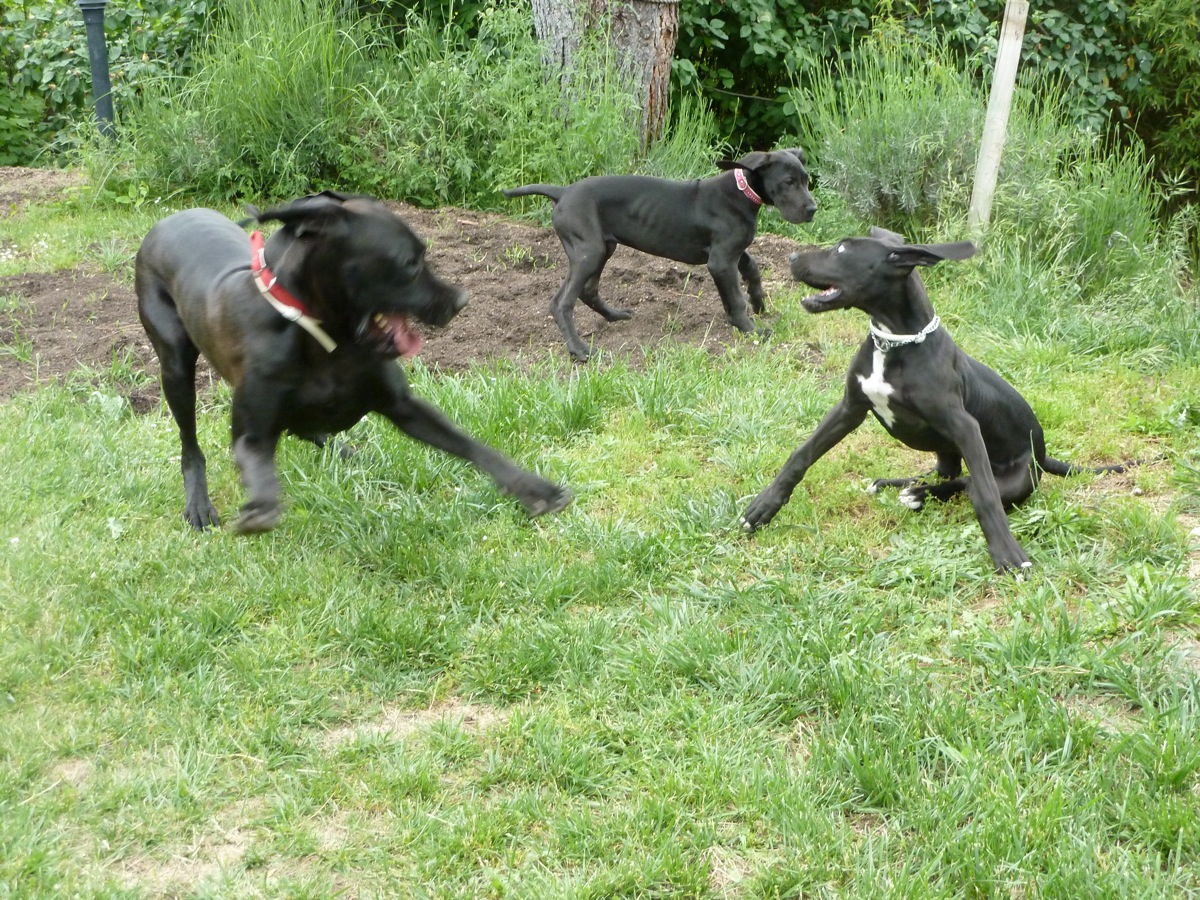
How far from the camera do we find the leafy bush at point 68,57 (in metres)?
10.6

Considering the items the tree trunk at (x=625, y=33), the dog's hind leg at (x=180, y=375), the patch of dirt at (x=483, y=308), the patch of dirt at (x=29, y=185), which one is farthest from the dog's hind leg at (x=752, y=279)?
the patch of dirt at (x=29, y=185)

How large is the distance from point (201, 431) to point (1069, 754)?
3.94 m

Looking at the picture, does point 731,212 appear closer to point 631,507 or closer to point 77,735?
point 631,507

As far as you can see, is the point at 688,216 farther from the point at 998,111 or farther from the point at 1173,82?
the point at 1173,82

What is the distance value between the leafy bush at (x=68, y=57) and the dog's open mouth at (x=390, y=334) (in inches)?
269

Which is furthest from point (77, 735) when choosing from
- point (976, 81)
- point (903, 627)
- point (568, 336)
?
point (976, 81)

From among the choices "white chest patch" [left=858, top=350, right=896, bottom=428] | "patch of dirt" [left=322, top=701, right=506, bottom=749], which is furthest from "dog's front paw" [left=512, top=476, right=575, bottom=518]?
"white chest patch" [left=858, top=350, right=896, bottom=428]

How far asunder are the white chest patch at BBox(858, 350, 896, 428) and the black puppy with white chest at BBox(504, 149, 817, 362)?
2249mm

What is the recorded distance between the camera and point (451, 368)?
20.4 ft

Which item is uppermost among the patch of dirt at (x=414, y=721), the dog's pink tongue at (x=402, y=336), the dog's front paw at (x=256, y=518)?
the dog's pink tongue at (x=402, y=336)

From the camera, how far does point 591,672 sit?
373cm

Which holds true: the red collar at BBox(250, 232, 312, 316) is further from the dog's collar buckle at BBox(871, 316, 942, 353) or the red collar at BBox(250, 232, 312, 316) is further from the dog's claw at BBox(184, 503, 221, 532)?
the dog's collar buckle at BBox(871, 316, 942, 353)

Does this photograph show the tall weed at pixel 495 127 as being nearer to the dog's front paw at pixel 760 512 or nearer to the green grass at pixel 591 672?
the green grass at pixel 591 672

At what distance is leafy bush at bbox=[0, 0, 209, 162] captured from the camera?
1056 cm
